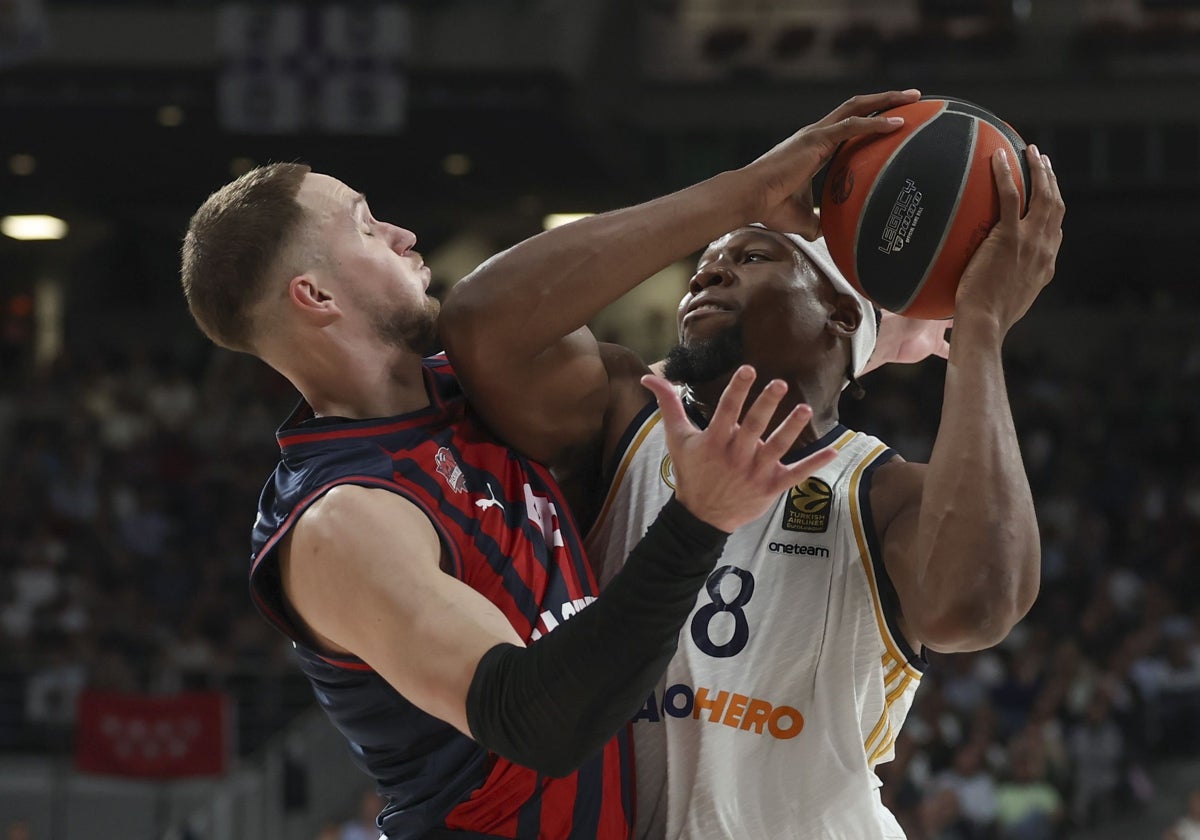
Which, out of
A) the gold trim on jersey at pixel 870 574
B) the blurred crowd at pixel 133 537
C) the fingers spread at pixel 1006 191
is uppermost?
the fingers spread at pixel 1006 191

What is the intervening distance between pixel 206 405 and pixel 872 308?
40.5 feet

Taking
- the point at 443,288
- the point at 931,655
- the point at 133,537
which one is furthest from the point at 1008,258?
the point at 443,288

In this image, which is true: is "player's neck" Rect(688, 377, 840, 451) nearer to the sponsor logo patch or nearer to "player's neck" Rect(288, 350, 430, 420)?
the sponsor logo patch

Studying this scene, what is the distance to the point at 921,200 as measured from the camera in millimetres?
2943

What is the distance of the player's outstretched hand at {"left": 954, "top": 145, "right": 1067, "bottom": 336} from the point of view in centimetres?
290

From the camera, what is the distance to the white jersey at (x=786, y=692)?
9.85ft

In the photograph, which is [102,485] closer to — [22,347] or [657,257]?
[22,347]

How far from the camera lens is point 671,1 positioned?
17062 mm

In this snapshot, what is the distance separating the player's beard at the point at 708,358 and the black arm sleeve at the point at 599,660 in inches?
37.7

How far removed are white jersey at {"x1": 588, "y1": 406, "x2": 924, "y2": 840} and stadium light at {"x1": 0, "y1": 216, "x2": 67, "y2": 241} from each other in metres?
16.9

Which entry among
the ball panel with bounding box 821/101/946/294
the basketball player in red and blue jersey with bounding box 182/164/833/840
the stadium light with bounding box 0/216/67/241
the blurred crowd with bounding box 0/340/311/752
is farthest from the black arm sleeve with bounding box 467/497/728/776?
the stadium light with bounding box 0/216/67/241

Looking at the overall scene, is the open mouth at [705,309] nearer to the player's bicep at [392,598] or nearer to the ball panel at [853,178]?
the ball panel at [853,178]

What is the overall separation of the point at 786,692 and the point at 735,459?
0.93 m

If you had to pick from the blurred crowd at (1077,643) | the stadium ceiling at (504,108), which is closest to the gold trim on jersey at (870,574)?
the blurred crowd at (1077,643)
